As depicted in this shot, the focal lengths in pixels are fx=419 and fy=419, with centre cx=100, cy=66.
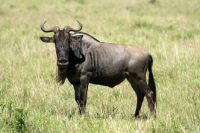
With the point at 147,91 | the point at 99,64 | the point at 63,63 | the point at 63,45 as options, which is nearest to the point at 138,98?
the point at 147,91

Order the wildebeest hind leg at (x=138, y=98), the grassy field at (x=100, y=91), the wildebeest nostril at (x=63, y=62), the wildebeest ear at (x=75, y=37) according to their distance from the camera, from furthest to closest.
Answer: the wildebeest hind leg at (x=138, y=98), the wildebeest ear at (x=75, y=37), the wildebeest nostril at (x=63, y=62), the grassy field at (x=100, y=91)

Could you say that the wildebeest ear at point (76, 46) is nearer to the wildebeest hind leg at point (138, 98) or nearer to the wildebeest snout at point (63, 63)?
the wildebeest snout at point (63, 63)

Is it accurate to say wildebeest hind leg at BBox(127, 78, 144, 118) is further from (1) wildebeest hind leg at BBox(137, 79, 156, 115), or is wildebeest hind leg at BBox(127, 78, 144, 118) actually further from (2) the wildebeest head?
(2) the wildebeest head

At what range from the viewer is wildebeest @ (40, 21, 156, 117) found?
657cm

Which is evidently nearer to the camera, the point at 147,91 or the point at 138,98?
the point at 147,91

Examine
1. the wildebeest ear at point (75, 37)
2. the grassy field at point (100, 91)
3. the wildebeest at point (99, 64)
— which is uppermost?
the wildebeest ear at point (75, 37)

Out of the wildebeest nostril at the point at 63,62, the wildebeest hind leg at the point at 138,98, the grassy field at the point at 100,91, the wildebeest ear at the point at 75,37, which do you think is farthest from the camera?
the wildebeest hind leg at the point at 138,98

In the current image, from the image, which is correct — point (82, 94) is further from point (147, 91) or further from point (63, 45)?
point (147, 91)

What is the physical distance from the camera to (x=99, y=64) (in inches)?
267

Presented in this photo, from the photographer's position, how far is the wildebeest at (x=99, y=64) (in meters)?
6.57

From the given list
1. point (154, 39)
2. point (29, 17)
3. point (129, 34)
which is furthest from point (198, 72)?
point (29, 17)

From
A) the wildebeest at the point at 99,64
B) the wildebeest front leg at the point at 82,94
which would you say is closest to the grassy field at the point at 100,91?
the wildebeest front leg at the point at 82,94

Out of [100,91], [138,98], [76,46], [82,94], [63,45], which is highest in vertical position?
[63,45]

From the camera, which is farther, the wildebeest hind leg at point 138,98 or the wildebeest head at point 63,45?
the wildebeest hind leg at point 138,98
